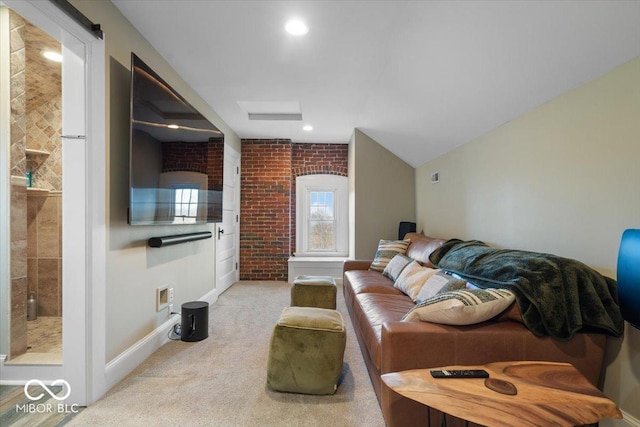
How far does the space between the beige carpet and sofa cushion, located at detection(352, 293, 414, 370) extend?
28 centimetres

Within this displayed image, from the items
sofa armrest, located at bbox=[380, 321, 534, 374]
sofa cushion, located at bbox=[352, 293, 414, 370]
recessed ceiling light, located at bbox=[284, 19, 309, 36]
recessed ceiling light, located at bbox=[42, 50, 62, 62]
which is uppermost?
recessed ceiling light, located at bbox=[284, 19, 309, 36]

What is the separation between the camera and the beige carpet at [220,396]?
1673 millimetres

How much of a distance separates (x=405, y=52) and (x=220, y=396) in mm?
2734

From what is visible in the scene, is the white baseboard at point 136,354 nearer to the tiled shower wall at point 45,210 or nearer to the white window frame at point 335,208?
the tiled shower wall at point 45,210

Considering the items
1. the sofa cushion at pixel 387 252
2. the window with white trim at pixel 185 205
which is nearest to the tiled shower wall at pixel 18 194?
the window with white trim at pixel 185 205

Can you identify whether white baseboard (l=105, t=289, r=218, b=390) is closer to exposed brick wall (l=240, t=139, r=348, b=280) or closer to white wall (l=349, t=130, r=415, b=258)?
exposed brick wall (l=240, t=139, r=348, b=280)

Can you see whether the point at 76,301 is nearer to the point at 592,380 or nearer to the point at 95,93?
the point at 95,93

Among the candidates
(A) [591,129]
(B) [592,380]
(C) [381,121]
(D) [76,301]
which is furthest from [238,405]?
(C) [381,121]

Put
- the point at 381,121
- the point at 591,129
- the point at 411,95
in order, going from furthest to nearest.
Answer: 1. the point at 381,121
2. the point at 411,95
3. the point at 591,129

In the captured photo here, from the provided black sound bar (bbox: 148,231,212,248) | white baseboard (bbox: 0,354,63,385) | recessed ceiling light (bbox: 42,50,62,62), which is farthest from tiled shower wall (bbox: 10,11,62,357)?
black sound bar (bbox: 148,231,212,248)

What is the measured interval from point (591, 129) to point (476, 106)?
3.20 ft

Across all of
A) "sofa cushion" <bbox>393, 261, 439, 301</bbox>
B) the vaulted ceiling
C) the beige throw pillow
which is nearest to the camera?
the vaulted ceiling

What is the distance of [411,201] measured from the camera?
15.4 ft

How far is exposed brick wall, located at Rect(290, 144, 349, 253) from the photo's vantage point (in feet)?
18.2
